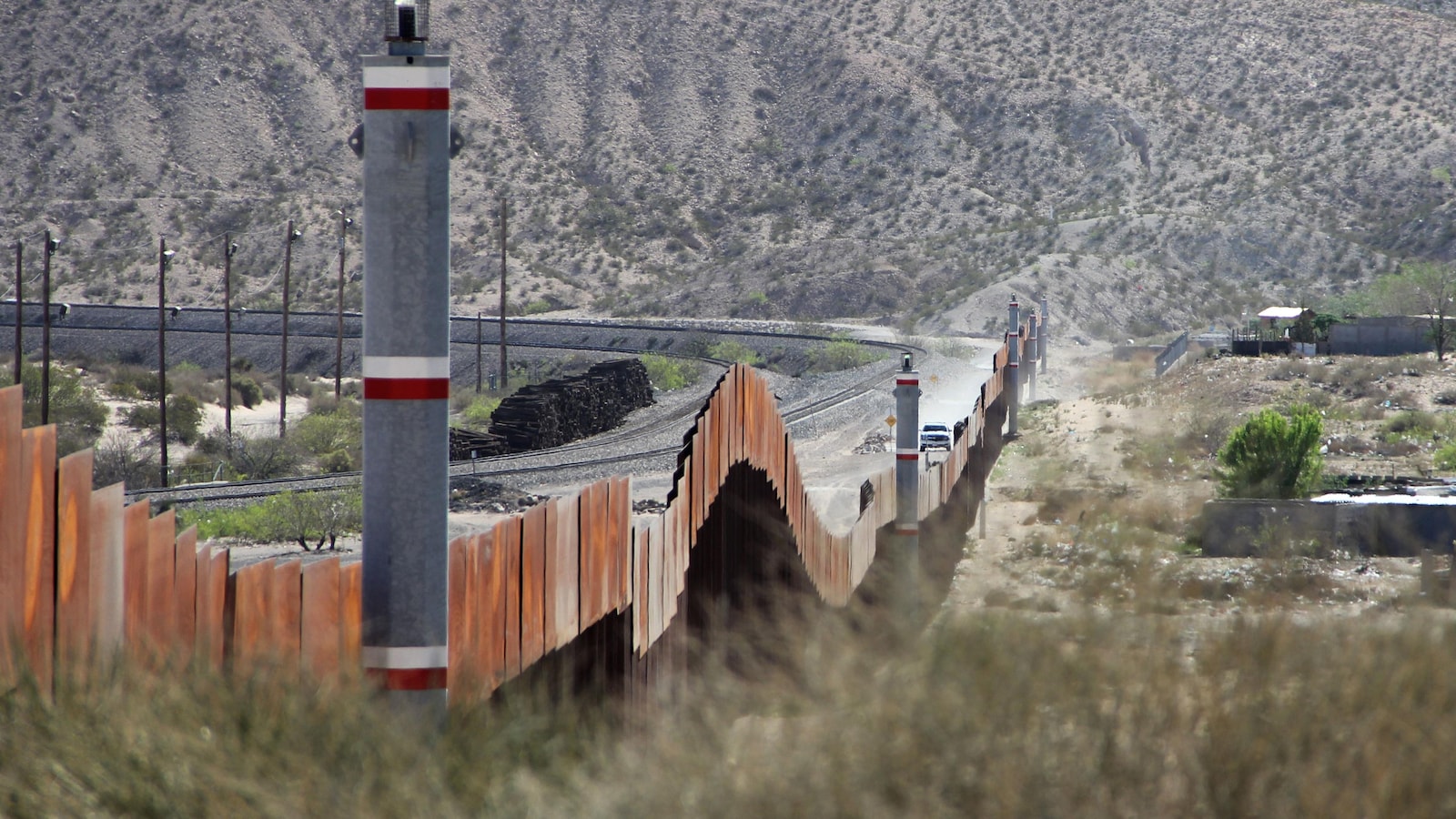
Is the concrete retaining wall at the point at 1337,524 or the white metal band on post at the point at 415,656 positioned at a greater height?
the white metal band on post at the point at 415,656

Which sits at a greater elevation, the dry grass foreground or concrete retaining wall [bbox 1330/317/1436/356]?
concrete retaining wall [bbox 1330/317/1436/356]

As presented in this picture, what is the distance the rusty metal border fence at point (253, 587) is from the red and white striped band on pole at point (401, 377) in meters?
0.54

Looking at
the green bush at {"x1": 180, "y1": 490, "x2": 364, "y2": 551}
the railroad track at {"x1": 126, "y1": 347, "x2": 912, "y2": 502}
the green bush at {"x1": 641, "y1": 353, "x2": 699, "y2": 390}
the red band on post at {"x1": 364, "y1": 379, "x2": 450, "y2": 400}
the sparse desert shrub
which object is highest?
the red band on post at {"x1": 364, "y1": 379, "x2": 450, "y2": 400}

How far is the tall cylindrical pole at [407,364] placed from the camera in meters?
4.16

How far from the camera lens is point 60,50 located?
310ft

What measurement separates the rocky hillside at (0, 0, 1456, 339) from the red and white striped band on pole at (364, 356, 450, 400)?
222 feet

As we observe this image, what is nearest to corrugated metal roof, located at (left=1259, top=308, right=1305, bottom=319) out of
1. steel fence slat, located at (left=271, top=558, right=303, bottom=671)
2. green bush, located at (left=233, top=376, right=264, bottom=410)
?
green bush, located at (left=233, top=376, right=264, bottom=410)

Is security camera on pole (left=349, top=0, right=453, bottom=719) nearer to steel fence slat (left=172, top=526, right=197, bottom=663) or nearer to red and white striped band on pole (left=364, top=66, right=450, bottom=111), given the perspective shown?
red and white striped band on pole (left=364, top=66, right=450, bottom=111)

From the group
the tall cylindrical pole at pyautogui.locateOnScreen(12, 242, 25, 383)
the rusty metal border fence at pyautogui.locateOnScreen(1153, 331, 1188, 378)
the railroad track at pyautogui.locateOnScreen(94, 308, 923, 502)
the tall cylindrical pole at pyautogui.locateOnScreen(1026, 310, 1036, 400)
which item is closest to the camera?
the railroad track at pyautogui.locateOnScreen(94, 308, 923, 502)

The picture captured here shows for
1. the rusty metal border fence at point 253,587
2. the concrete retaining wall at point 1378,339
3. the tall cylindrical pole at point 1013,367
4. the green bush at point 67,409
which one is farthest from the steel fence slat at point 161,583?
the concrete retaining wall at point 1378,339

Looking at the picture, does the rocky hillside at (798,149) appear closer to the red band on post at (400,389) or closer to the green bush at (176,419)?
the green bush at (176,419)

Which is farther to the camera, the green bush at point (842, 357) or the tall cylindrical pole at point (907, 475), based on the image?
the green bush at point (842, 357)

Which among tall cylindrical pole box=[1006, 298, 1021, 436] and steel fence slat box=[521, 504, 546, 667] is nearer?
steel fence slat box=[521, 504, 546, 667]

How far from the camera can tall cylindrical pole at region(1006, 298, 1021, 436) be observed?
32.0 metres
